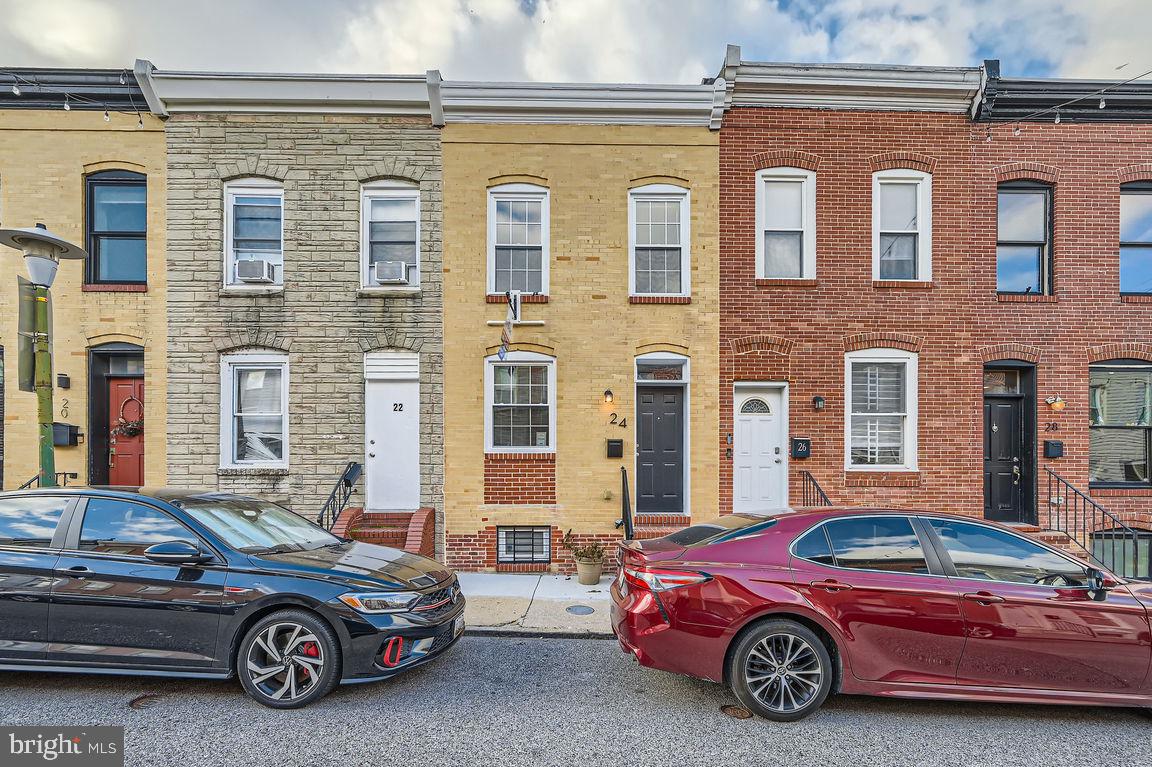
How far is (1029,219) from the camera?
8.89m

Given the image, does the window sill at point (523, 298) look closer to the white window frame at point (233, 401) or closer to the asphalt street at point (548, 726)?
the white window frame at point (233, 401)

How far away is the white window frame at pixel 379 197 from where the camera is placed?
27.9 feet

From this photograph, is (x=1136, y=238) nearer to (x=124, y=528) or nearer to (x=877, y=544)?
(x=877, y=544)

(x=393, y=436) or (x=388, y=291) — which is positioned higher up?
(x=388, y=291)

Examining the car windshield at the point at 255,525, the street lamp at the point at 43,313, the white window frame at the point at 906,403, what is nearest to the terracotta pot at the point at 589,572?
the car windshield at the point at 255,525

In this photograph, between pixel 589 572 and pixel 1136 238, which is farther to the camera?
pixel 1136 238

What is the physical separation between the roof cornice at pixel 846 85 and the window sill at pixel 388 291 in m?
5.72

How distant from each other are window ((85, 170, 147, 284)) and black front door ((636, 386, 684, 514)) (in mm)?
8080

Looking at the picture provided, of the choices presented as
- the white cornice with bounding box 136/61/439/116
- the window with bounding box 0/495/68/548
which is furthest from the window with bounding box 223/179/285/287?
the window with bounding box 0/495/68/548

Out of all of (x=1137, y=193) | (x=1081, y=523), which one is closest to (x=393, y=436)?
(x=1081, y=523)

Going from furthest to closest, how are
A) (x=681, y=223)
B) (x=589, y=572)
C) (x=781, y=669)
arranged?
(x=681, y=223), (x=589, y=572), (x=781, y=669)

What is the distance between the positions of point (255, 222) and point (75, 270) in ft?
8.85

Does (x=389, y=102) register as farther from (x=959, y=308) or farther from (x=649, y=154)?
(x=959, y=308)

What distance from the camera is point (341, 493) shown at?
27.0ft
